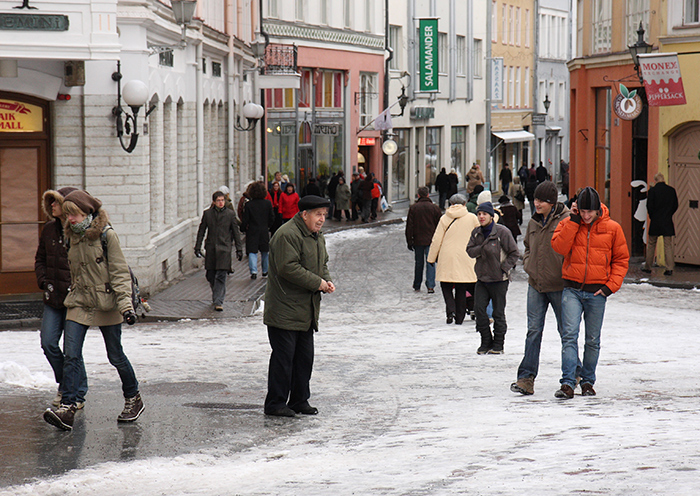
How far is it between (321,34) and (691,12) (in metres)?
18.4

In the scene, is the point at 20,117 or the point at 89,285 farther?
the point at 20,117

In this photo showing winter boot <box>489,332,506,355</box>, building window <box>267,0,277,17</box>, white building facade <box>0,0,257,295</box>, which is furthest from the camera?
building window <box>267,0,277,17</box>

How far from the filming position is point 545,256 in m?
9.23

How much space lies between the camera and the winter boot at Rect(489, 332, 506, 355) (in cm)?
1169

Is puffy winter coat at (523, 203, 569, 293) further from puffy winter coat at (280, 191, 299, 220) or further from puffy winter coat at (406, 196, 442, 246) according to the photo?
puffy winter coat at (280, 191, 299, 220)

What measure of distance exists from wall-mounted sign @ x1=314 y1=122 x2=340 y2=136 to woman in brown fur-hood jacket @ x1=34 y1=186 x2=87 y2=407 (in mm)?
28998

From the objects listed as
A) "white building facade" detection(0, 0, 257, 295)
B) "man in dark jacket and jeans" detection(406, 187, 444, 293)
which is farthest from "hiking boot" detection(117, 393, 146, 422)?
"man in dark jacket and jeans" detection(406, 187, 444, 293)

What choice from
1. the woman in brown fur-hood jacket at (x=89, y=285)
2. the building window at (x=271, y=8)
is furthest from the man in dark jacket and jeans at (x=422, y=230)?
the building window at (x=271, y=8)

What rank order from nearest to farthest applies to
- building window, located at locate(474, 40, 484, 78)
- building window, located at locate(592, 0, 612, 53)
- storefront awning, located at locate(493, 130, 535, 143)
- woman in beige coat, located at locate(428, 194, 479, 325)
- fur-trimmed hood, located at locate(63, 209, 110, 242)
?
fur-trimmed hood, located at locate(63, 209, 110, 242) < woman in beige coat, located at locate(428, 194, 479, 325) < building window, located at locate(592, 0, 612, 53) < building window, located at locate(474, 40, 484, 78) < storefront awning, located at locate(493, 130, 535, 143)

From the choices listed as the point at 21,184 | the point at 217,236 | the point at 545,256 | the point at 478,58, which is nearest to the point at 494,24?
the point at 478,58

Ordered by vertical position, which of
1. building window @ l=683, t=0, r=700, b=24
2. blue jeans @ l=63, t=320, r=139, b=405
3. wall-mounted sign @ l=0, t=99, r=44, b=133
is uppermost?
→ building window @ l=683, t=0, r=700, b=24

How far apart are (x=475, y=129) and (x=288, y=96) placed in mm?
19456

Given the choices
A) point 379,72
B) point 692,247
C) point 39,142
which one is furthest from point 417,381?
Result: point 379,72

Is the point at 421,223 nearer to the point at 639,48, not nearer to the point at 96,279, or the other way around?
the point at 639,48
